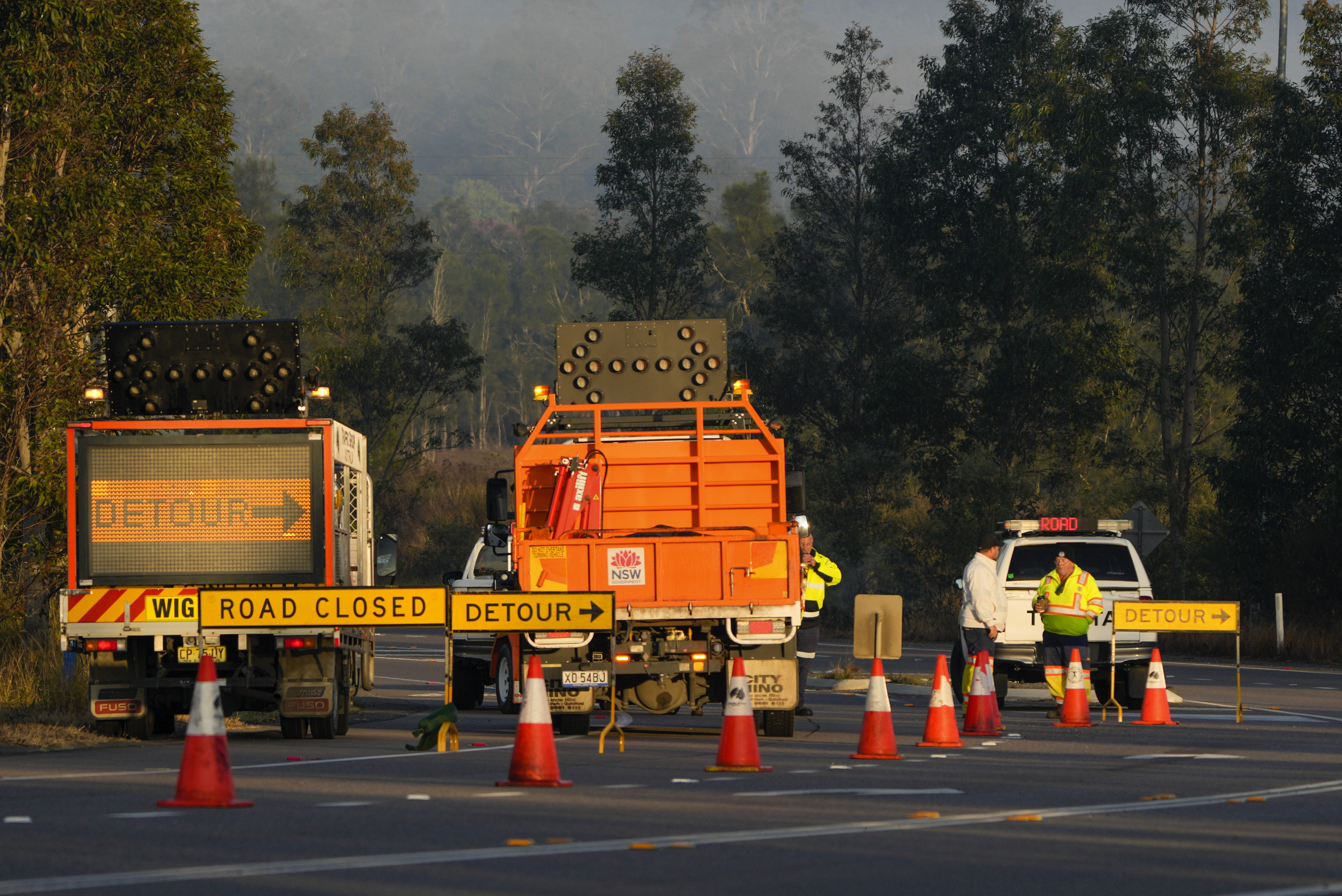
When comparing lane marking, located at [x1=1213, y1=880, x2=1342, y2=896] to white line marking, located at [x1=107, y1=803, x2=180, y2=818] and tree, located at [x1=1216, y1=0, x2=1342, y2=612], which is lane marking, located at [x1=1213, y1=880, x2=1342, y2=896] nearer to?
white line marking, located at [x1=107, y1=803, x2=180, y2=818]

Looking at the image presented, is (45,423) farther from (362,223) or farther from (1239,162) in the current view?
(362,223)

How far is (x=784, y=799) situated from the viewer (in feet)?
36.8

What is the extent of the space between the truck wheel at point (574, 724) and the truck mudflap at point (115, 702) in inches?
142

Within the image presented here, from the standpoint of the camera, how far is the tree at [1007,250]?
161ft

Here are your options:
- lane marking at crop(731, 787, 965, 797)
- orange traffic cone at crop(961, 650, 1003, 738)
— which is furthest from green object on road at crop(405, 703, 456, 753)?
orange traffic cone at crop(961, 650, 1003, 738)

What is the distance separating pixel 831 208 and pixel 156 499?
147ft

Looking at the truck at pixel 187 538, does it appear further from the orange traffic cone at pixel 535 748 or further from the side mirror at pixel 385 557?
the orange traffic cone at pixel 535 748

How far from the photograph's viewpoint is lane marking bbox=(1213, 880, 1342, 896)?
25.1ft

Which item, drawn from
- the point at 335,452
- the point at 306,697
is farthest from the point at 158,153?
the point at 306,697

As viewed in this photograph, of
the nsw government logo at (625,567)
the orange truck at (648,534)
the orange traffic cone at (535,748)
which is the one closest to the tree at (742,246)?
the orange truck at (648,534)

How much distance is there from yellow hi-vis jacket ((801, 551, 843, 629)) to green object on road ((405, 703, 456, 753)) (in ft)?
15.7

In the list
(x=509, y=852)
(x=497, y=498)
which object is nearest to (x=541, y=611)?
(x=497, y=498)

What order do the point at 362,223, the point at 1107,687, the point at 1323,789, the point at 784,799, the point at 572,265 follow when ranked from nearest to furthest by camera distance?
1. the point at 784,799
2. the point at 1323,789
3. the point at 1107,687
4. the point at 572,265
5. the point at 362,223

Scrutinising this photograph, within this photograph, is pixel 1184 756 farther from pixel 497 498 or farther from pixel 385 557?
pixel 385 557
